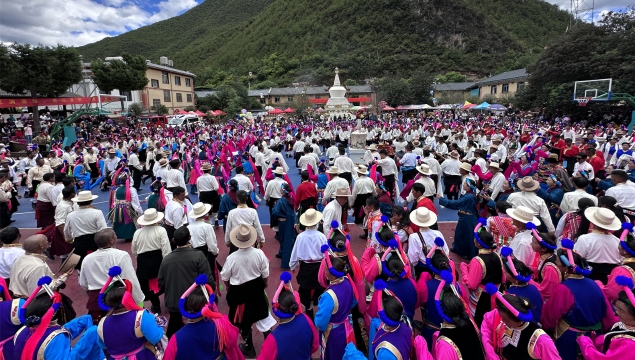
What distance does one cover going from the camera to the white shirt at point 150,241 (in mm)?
4461

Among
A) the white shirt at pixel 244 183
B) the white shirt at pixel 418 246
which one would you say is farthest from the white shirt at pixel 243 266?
the white shirt at pixel 244 183

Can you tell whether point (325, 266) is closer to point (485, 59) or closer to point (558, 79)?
point (558, 79)

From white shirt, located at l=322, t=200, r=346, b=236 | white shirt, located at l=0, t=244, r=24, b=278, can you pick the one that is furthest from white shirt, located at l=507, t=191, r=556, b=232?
white shirt, located at l=0, t=244, r=24, b=278

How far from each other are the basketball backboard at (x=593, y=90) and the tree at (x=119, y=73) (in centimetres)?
3427

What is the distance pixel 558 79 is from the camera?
2645 centimetres

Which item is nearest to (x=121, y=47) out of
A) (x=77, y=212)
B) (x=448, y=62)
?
(x=448, y=62)

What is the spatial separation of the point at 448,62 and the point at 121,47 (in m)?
76.0

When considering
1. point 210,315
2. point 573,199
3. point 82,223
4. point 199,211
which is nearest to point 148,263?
point 199,211

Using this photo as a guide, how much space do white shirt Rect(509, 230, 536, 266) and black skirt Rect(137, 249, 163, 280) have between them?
14.8 feet

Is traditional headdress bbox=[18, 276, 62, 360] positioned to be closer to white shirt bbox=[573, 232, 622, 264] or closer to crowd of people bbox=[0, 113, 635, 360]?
crowd of people bbox=[0, 113, 635, 360]

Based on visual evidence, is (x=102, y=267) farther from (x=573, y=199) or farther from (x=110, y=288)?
(x=573, y=199)

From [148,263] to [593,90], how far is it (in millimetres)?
26119

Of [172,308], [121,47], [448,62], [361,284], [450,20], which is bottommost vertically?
[172,308]

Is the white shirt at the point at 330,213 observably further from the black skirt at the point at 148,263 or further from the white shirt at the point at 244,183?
the black skirt at the point at 148,263
